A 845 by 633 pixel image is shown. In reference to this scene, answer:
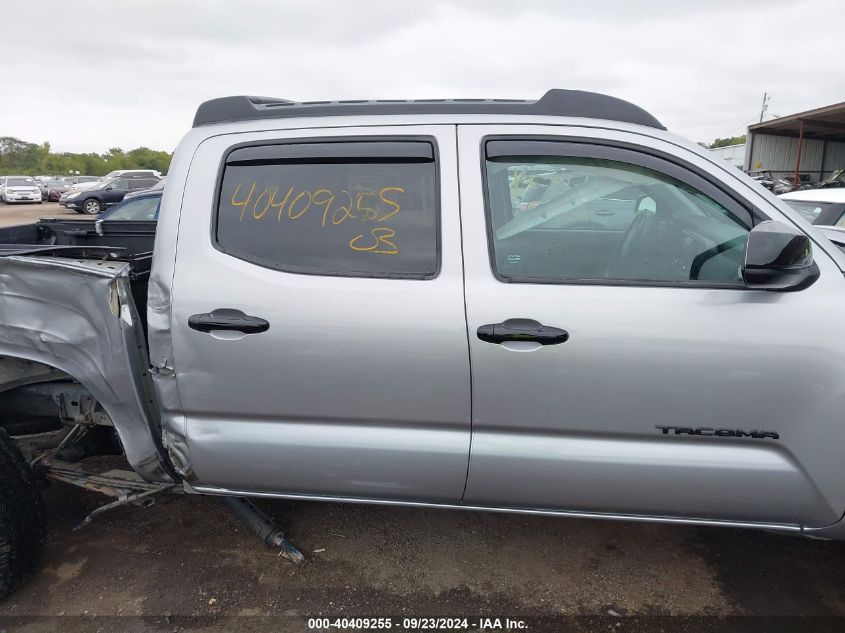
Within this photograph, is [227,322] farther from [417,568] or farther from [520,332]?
[417,568]

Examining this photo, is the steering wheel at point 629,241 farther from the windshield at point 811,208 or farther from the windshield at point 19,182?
the windshield at point 19,182

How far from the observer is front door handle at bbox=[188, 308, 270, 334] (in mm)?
2006

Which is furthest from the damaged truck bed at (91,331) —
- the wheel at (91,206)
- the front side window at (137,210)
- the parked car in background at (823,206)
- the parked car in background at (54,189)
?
the parked car in background at (54,189)

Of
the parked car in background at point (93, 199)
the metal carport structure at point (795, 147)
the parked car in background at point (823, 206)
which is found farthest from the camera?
the metal carport structure at point (795, 147)

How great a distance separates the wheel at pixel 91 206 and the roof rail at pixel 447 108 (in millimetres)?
24044

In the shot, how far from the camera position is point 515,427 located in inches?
78.9

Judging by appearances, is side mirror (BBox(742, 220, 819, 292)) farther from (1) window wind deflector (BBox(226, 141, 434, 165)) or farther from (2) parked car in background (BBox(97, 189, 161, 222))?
(2) parked car in background (BBox(97, 189, 161, 222))

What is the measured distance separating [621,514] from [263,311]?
152 centimetres

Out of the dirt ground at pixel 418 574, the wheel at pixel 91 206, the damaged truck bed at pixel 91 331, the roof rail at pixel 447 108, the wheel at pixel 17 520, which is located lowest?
the dirt ground at pixel 418 574

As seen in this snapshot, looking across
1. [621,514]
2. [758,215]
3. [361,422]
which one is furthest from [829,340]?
[361,422]

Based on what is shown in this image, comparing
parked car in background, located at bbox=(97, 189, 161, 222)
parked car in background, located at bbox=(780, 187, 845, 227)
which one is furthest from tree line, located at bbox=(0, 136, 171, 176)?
parked car in background, located at bbox=(780, 187, 845, 227)

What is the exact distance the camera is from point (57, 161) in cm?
6450

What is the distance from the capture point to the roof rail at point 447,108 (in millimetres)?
2059

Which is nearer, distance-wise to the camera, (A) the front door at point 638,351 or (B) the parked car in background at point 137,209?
(A) the front door at point 638,351
